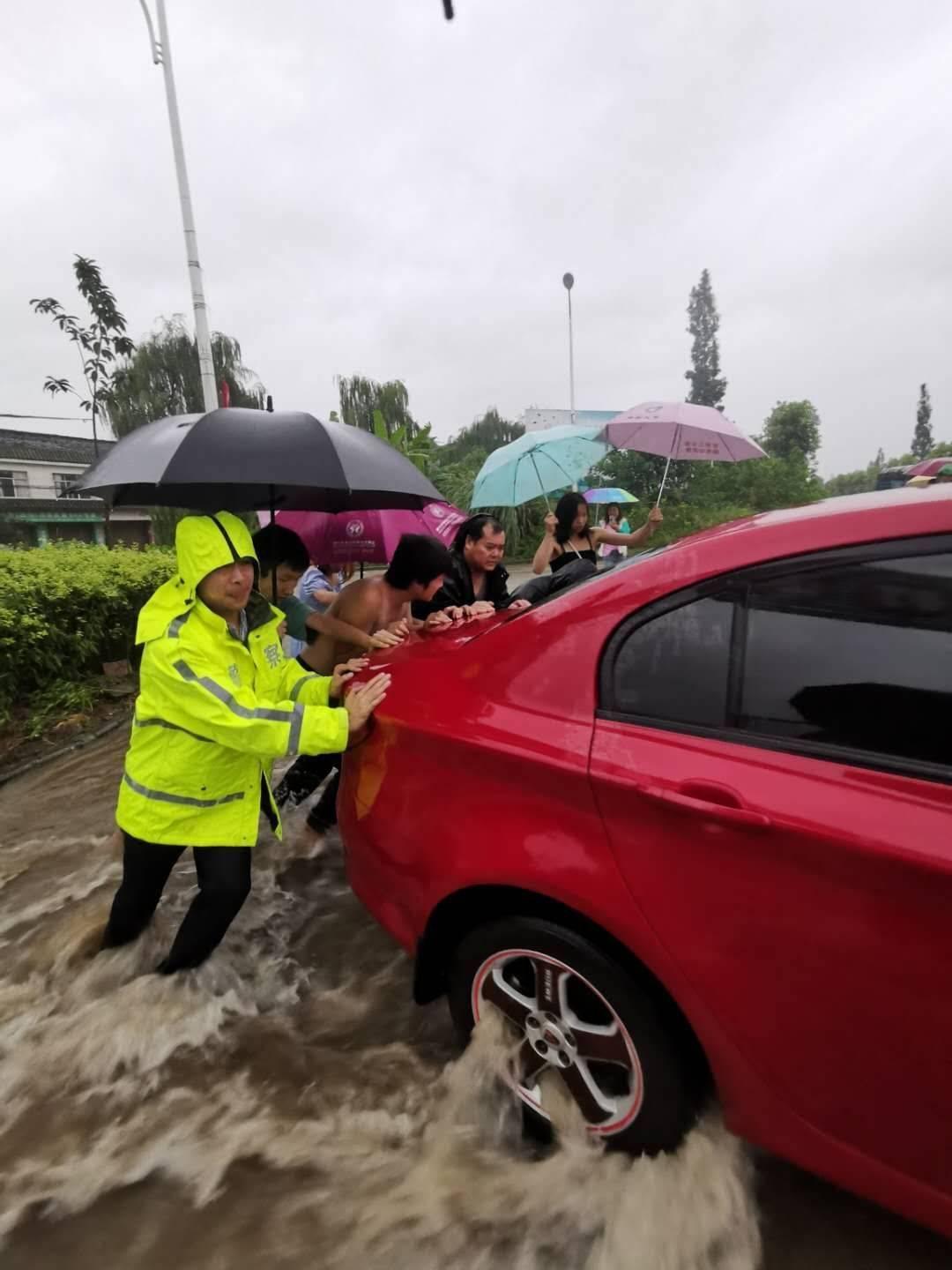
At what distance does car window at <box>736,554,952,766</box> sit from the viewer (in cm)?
123

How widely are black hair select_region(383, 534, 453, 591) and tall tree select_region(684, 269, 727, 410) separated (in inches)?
2630

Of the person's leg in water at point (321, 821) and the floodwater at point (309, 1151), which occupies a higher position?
the person's leg in water at point (321, 821)

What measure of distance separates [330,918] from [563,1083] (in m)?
1.52

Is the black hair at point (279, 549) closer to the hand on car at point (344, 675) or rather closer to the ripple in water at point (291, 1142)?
the hand on car at point (344, 675)

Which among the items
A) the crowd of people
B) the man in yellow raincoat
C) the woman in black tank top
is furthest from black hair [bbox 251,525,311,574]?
the woman in black tank top

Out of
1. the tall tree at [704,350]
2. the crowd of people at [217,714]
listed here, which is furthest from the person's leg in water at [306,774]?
the tall tree at [704,350]

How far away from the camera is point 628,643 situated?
155cm

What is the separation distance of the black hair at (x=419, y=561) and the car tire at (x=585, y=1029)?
5.04 feet

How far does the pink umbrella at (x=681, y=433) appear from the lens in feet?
16.9

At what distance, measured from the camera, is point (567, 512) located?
4.20 metres

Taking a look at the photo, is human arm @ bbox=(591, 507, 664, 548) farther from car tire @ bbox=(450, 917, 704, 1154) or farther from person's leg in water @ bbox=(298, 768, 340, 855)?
car tire @ bbox=(450, 917, 704, 1154)

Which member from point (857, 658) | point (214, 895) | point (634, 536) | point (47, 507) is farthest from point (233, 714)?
point (47, 507)

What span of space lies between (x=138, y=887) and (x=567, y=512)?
9.66 feet

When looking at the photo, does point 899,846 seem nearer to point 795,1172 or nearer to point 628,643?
point 628,643
